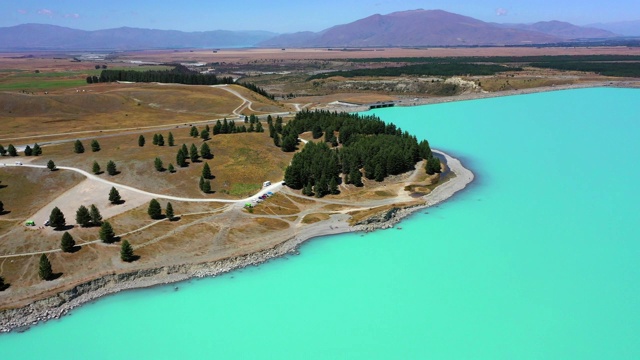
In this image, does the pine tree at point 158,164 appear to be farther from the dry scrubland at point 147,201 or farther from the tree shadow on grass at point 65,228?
the tree shadow on grass at point 65,228

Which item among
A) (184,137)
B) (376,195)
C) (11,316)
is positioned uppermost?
(184,137)

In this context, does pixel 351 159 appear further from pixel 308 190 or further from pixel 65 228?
pixel 65 228

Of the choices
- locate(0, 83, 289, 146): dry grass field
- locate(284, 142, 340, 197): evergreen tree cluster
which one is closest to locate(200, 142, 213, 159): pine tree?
locate(284, 142, 340, 197): evergreen tree cluster

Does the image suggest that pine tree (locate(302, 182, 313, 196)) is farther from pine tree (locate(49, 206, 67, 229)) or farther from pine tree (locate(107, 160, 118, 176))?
pine tree (locate(49, 206, 67, 229))

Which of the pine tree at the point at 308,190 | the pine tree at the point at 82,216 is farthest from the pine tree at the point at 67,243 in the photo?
the pine tree at the point at 308,190

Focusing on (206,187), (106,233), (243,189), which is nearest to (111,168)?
(206,187)

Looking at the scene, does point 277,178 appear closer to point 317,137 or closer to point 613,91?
point 317,137

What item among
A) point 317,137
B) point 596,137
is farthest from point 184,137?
point 596,137
